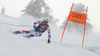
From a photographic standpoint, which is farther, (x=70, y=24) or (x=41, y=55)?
(x=70, y=24)

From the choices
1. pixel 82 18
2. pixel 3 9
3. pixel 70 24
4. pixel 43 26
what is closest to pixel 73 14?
pixel 82 18

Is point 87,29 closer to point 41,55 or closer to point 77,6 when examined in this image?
point 77,6

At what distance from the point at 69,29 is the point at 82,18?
48.2ft

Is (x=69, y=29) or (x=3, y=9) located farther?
(x=3, y=9)

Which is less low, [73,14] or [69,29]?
[73,14]

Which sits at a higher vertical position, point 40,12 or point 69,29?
point 40,12

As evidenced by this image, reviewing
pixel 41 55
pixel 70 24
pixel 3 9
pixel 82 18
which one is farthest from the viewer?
pixel 3 9

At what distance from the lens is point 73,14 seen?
Result: 8.62 metres

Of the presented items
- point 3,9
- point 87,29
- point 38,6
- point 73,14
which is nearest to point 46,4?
point 38,6

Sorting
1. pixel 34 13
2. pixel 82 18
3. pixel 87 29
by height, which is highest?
pixel 82 18

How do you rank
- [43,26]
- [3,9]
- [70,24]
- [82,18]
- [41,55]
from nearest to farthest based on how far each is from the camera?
[41,55] < [43,26] < [82,18] < [70,24] < [3,9]

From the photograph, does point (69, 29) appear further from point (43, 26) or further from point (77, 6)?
point (43, 26)

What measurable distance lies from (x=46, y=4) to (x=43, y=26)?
18.3 m

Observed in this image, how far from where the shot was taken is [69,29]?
23.1 meters
